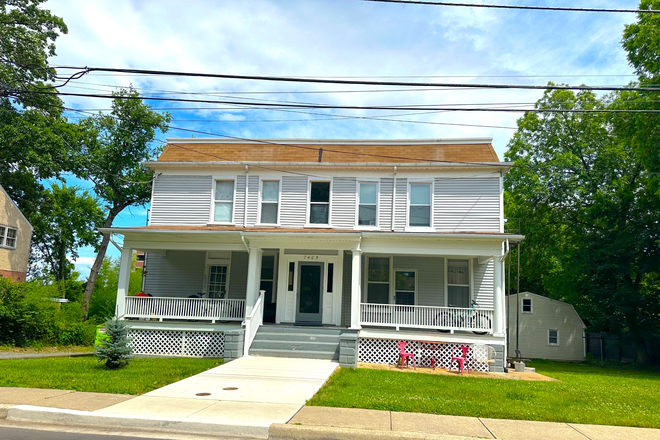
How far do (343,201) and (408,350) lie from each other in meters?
5.64

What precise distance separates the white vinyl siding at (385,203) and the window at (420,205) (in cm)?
70

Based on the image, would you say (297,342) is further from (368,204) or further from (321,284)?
(368,204)

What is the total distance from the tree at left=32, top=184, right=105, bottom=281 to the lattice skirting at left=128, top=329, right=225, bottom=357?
1570 centimetres

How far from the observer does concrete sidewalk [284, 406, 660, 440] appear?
260 inches

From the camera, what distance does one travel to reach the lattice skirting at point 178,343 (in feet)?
49.0

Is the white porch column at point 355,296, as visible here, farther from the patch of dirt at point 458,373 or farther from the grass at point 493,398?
the grass at point 493,398

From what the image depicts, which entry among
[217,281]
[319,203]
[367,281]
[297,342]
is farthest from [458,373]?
[217,281]

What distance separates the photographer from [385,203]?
55.8 ft

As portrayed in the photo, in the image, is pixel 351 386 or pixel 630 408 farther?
pixel 351 386

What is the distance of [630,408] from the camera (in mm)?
8711

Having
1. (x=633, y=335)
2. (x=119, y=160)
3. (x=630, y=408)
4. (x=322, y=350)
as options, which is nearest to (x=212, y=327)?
(x=322, y=350)

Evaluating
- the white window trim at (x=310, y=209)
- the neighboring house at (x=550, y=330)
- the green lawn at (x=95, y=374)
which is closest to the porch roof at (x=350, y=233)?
the white window trim at (x=310, y=209)

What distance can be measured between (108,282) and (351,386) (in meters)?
29.6

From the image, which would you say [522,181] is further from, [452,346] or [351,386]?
[351,386]
